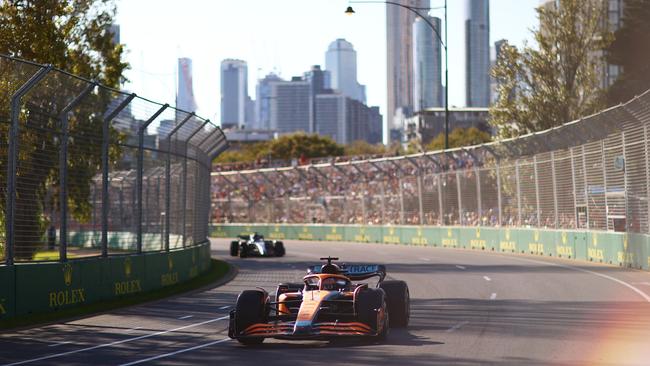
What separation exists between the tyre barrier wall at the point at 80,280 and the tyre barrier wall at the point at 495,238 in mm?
13267

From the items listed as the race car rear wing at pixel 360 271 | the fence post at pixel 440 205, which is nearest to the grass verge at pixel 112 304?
the race car rear wing at pixel 360 271

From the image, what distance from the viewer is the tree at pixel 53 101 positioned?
2077 centimetres

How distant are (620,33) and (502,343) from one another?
57383 millimetres

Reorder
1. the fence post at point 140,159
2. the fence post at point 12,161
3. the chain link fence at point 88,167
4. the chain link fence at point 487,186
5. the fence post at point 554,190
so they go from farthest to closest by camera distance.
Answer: the fence post at point 554,190
the chain link fence at point 487,186
the fence post at point 140,159
the chain link fence at point 88,167
the fence post at point 12,161

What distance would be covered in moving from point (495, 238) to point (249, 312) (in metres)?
35.2

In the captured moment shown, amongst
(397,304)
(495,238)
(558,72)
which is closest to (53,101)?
(397,304)

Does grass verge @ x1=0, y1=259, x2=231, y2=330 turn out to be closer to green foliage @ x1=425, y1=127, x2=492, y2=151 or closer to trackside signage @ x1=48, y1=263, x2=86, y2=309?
trackside signage @ x1=48, y1=263, x2=86, y2=309

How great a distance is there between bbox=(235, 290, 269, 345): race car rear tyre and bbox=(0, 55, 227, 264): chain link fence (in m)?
5.39

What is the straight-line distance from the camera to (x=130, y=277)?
987 inches

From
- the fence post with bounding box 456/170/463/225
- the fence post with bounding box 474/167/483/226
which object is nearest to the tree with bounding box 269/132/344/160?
the fence post with bounding box 456/170/463/225

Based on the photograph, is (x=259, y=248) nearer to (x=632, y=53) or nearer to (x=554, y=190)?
(x=554, y=190)

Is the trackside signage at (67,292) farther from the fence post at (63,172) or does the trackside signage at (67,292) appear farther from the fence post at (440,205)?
the fence post at (440,205)

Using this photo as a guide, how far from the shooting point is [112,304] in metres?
22.8

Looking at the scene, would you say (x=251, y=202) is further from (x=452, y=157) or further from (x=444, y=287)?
(x=444, y=287)
